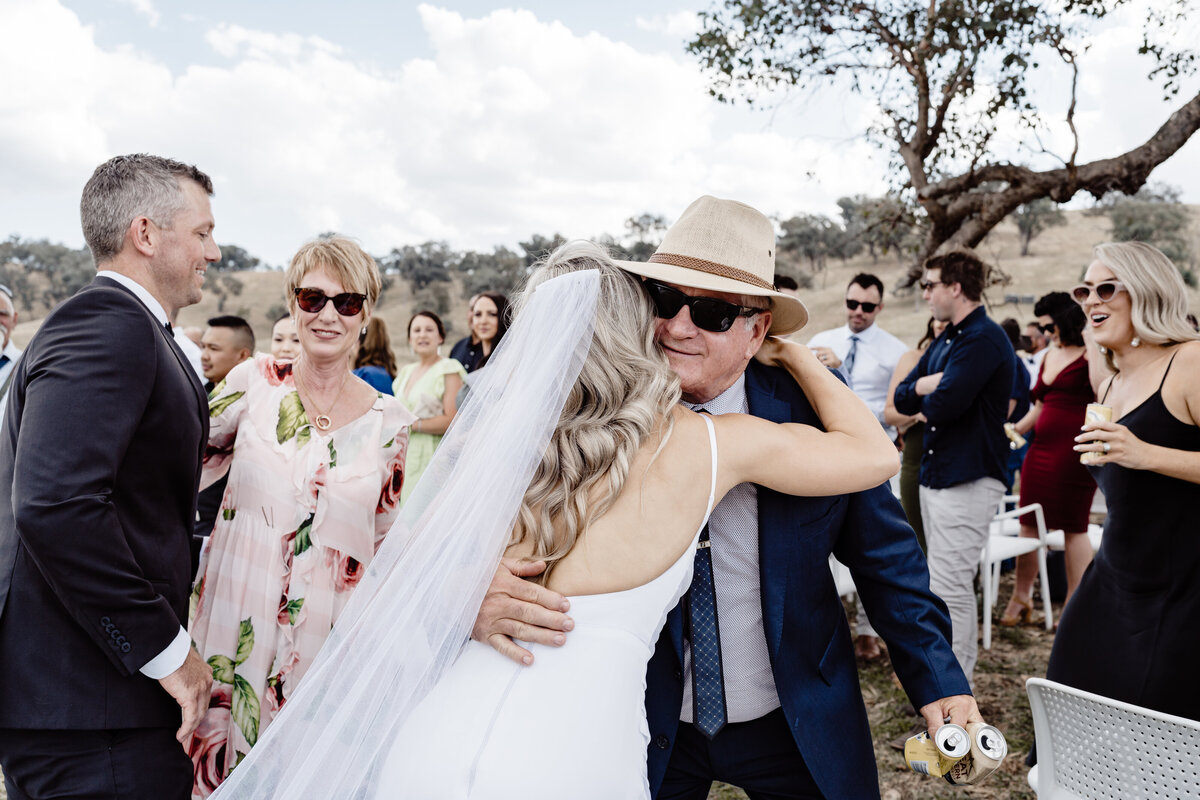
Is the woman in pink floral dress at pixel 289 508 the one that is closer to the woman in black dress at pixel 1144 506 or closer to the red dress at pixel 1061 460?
the woman in black dress at pixel 1144 506

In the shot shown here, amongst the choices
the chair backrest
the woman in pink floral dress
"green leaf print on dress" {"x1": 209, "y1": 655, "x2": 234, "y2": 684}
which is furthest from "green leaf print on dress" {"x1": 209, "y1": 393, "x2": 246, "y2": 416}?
the chair backrest

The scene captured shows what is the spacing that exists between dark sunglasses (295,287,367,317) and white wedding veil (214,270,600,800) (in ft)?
3.52

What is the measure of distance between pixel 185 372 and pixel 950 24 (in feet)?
30.9

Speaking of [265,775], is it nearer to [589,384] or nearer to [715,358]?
[589,384]

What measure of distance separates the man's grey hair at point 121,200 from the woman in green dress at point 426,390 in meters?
3.76

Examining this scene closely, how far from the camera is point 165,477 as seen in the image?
1982 millimetres

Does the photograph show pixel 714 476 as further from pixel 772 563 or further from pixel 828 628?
pixel 828 628

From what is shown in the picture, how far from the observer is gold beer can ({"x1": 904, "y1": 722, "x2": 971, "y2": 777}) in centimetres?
186

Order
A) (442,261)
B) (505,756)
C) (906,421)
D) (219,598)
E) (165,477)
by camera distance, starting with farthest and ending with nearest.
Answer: (442,261) < (906,421) < (219,598) < (165,477) < (505,756)

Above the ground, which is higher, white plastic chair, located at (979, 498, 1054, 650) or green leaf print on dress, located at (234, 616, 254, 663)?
green leaf print on dress, located at (234, 616, 254, 663)

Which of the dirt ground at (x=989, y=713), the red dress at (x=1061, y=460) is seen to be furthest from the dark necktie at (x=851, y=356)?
the dirt ground at (x=989, y=713)

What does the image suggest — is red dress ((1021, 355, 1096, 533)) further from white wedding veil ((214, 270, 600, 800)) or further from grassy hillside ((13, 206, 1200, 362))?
grassy hillside ((13, 206, 1200, 362))

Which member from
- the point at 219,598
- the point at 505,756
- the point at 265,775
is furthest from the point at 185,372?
the point at 505,756

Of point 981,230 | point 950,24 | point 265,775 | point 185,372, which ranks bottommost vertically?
point 265,775
